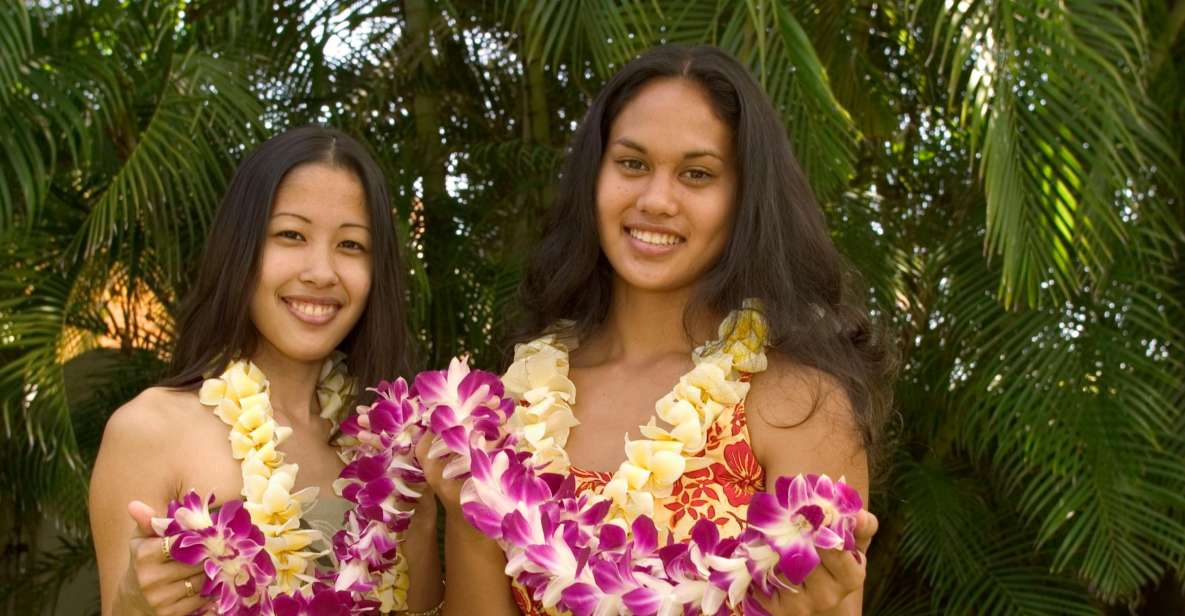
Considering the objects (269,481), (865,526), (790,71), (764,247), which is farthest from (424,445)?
(790,71)

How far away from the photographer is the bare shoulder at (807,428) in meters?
2.15

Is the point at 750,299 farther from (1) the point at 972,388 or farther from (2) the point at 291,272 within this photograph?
(1) the point at 972,388

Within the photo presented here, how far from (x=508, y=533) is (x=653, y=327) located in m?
0.58

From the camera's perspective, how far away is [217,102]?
3650mm

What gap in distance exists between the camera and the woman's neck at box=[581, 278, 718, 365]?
7.79 ft

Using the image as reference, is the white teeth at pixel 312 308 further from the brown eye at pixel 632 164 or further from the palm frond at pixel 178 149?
the palm frond at pixel 178 149

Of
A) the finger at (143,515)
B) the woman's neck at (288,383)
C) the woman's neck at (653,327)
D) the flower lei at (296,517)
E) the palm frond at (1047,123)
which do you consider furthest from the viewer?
the palm frond at (1047,123)

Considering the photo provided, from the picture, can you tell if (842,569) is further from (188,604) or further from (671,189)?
(188,604)

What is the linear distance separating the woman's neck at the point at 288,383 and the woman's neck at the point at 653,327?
56 centimetres

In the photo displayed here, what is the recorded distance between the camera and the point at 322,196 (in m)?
2.48

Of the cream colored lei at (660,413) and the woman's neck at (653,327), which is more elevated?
the woman's neck at (653,327)

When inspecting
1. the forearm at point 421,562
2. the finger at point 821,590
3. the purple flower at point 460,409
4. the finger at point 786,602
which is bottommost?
the forearm at point 421,562

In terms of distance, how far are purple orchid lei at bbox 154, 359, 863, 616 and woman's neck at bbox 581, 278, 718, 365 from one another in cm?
36

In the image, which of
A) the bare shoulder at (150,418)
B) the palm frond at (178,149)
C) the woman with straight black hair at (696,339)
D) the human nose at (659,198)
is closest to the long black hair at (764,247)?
the woman with straight black hair at (696,339)
